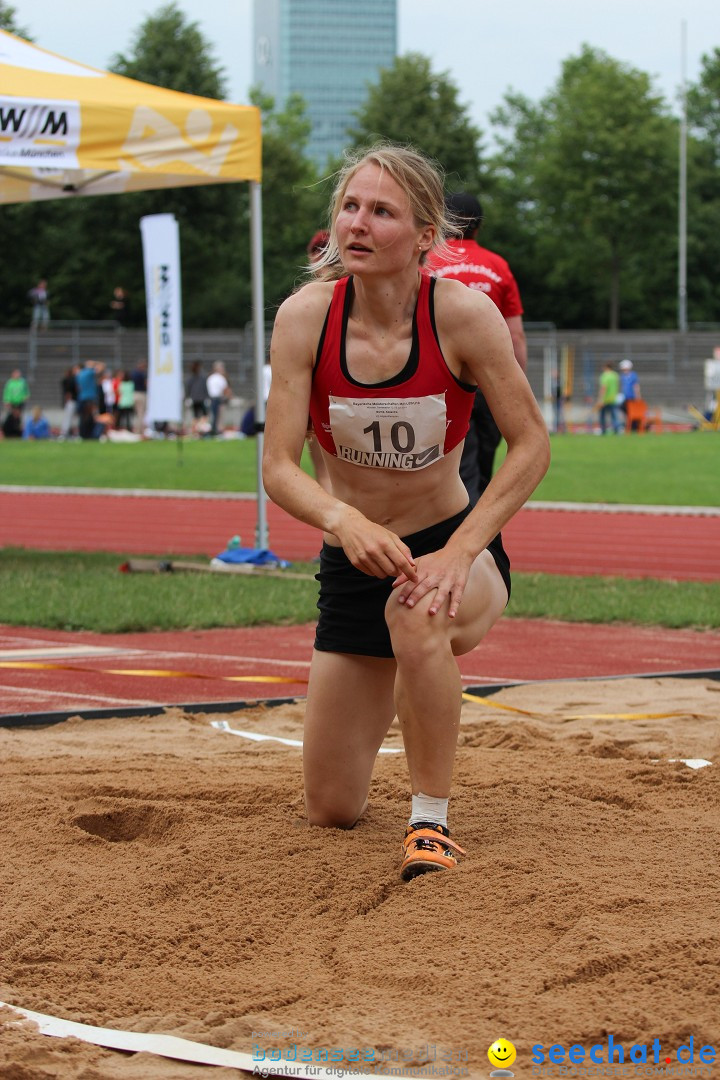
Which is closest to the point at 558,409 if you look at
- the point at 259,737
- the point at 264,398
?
the point at 264,398

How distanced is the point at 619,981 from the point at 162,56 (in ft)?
173

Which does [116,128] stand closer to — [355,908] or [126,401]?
[355,908]

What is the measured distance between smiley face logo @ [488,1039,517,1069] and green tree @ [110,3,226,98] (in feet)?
170

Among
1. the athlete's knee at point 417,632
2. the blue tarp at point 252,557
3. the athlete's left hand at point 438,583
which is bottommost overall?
the blue tarp at point 252,557

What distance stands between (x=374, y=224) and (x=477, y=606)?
1019 millimetres

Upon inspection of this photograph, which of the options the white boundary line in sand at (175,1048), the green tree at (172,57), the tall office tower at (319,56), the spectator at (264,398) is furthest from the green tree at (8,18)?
the tall office tower at (319,56)

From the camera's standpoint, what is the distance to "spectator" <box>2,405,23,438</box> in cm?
3180

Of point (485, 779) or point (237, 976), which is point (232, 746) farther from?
point (237, 976)

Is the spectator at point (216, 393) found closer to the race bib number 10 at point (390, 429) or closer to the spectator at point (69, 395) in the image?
the spectator at point (69, 395)

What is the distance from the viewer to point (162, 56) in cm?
5131

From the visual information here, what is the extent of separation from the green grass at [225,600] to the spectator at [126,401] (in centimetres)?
2251

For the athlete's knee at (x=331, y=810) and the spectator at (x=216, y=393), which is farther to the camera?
the spectator at (x=216, y=393)

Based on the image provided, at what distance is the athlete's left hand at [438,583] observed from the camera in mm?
3402

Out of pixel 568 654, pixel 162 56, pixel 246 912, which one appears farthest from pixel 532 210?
pixel 246 912
